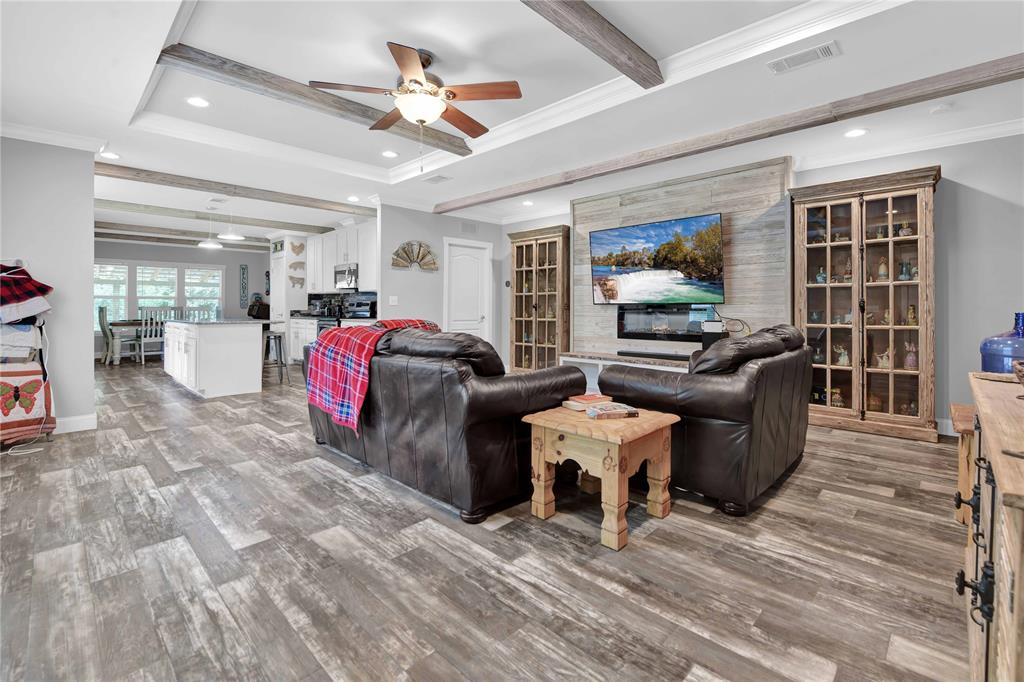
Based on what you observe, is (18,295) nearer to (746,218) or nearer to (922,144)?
(746,218)

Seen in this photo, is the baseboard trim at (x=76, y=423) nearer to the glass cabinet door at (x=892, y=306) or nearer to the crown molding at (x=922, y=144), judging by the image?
the glass cabinet door at (x=892, y=306)

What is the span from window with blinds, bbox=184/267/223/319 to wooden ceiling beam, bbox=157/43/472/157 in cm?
836

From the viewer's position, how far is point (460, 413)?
2172mm

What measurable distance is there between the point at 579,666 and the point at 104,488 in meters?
2.86

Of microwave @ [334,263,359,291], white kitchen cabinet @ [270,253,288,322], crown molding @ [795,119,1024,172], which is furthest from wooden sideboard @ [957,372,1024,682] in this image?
white kitchen cabinet @ [270,253,288,322]

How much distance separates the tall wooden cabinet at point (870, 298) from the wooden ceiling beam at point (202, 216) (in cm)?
754

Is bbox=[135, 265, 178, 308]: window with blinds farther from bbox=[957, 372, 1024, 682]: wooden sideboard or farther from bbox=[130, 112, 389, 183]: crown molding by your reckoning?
bbox=[957, 372, 1024, 682]: wooden sideboard

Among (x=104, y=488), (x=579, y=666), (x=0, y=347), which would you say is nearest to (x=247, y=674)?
(x=579, y=666)

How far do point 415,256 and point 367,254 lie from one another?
43.1 inches

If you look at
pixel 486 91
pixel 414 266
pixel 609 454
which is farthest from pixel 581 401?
pixel 414 266

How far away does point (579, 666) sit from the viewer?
1.35 metres

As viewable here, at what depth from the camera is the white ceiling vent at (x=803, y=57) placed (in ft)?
8.84

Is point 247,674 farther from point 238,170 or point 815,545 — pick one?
point 238,170

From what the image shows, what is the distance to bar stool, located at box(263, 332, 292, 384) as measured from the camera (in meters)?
6.54
